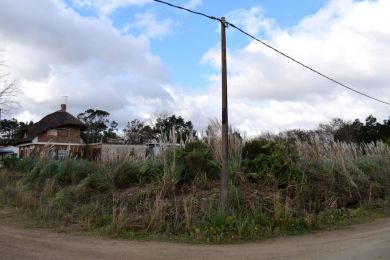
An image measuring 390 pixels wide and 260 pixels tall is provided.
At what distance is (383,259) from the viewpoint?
25.1 feet

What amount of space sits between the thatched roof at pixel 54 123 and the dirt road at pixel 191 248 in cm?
5599

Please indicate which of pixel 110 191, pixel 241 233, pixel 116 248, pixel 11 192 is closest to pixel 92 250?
pixel 116 248

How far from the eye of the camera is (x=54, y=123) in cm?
6438

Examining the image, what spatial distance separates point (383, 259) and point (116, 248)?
15.3 ft

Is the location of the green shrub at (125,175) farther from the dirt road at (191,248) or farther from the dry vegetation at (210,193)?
the dirt road at (191,248)

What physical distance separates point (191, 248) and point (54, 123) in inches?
2328

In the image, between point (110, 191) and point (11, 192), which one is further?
point (11, 192)

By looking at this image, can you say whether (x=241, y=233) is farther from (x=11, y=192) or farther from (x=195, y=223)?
(x=11, y=192)

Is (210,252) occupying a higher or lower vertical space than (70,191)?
lower

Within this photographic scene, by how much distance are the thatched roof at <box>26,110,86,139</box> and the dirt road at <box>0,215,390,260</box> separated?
56.0 m

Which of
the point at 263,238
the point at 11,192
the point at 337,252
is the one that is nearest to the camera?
the point at 337,252

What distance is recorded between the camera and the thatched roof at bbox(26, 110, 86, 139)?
6381 centimetres

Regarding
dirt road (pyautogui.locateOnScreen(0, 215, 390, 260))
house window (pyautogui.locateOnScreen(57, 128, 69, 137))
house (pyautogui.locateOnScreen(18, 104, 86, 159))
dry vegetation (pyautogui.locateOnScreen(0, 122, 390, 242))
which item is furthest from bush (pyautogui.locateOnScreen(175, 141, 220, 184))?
house window (pyautogui.locateOnScreen(57, 128, 69, 137))

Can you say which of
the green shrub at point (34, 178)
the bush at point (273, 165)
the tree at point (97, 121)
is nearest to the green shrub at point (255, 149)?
the bush at point (273, 165)
